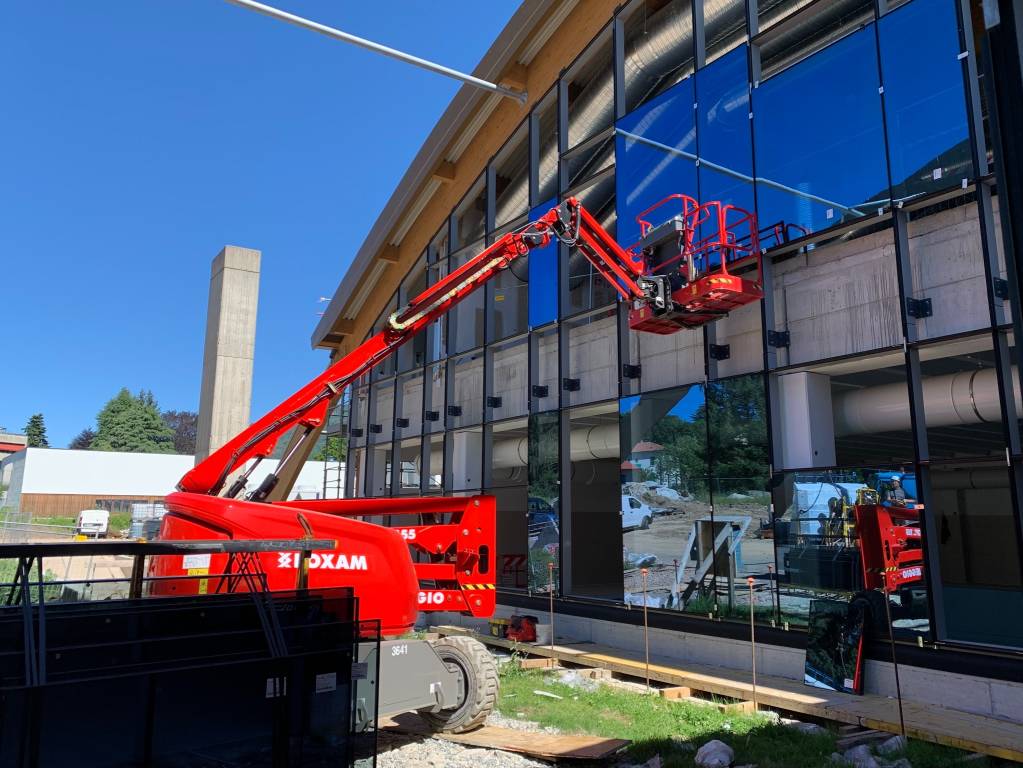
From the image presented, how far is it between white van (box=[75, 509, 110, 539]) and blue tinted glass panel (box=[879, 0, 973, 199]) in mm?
34950

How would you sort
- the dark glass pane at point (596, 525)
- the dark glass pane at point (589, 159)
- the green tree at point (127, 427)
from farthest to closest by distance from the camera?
the green tree at point (127, 427), the dark glass pane at point (596, 525), the dark glass pane at point (589, 159)

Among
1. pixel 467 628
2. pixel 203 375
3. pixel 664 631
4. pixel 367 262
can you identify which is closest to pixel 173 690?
pixel 664 631

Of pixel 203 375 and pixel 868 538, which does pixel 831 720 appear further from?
pixel 203 375

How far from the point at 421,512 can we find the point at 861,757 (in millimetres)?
5930

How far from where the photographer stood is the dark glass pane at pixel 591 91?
1623cm

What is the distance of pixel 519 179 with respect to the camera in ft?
62.0

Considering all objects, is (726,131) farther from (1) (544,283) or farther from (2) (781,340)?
(1) (544,283)

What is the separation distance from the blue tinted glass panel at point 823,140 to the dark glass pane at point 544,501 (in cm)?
624

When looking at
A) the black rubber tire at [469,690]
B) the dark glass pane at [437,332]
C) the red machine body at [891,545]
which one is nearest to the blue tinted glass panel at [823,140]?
the red machine body at [891,545]

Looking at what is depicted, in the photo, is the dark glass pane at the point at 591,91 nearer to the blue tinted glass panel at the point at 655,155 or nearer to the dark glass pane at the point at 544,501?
the blue tinted glass panel at the point at 655,155

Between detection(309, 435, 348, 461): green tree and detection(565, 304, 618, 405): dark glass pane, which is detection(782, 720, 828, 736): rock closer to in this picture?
detection(565, 304, 618, 405): dark glass pane

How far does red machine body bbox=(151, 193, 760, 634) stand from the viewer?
26.7 ft

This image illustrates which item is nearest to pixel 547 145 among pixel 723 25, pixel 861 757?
pixel 723 25

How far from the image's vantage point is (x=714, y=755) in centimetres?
734
